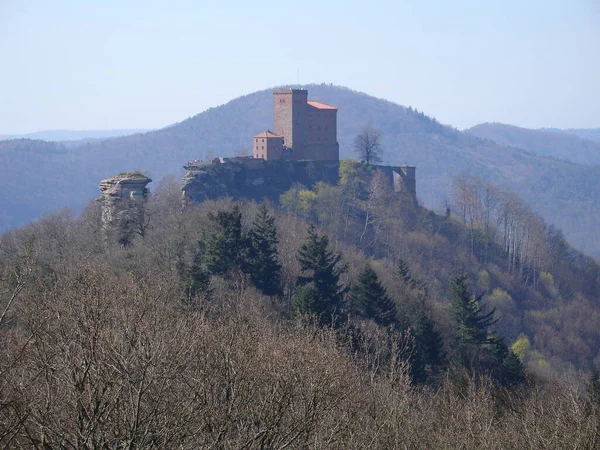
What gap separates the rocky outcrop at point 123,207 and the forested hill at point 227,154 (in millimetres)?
76854

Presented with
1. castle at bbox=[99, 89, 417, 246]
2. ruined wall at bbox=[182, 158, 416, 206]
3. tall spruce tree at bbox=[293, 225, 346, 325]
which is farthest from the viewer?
castle at bbox=[99, 89, 417, 246]

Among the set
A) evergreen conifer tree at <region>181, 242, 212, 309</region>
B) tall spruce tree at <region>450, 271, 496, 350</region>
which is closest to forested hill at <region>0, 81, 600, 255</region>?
tall spruce tree at <region>450, 271, 496, 350</region>

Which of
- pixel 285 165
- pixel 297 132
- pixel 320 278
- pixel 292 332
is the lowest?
pixel 320 278

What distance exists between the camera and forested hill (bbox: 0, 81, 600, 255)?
135m

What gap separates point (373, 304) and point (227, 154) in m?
131

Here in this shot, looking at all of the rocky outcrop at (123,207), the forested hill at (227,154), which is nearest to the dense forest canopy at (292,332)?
the rocky outcrop at (123,207)

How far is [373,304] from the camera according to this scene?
34.0 m

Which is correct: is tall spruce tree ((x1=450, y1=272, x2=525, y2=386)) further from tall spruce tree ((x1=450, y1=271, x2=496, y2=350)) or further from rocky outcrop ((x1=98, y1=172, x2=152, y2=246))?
rocky outcrop ((x1=98, y1=172, x2=152, y2=246))

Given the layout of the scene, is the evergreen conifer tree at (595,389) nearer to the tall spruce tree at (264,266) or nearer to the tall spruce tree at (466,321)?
the tall spruce tree at (466,321)

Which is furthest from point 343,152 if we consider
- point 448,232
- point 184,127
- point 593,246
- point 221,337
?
point 221,337

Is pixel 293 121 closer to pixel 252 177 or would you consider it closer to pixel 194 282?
pixel 252 177

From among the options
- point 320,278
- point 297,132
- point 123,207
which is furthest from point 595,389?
point 297,132

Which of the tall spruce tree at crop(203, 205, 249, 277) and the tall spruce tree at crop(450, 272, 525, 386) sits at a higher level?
the tall spruce tree at crop(203, 205, 249, 277)

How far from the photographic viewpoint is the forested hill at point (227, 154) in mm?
134625
